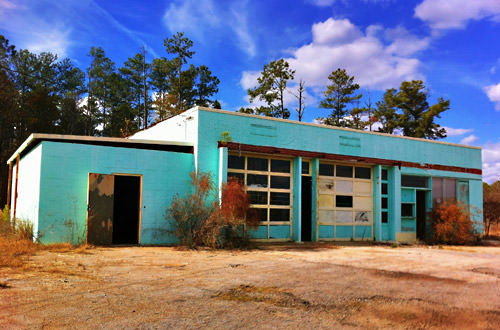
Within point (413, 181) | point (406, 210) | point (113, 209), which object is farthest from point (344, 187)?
point (113, 209)

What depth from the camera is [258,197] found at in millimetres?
14438

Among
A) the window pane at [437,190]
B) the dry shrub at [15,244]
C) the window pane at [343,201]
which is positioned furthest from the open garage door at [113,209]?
the window pane at [437,190]

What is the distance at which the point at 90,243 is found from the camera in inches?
469

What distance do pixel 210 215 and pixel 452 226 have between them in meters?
10.4

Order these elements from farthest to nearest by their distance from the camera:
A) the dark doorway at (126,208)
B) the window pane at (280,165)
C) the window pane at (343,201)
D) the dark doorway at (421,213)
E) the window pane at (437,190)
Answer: the window pane at (437,190) → the dark doorway at (421,213) → the window pane at (343,201) → the window pane at (280,165) → the dark doorway at (126,208)

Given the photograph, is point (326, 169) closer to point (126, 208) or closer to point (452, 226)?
point (452, 226)

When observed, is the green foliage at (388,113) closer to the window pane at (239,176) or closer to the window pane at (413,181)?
the window pane at (413,181)

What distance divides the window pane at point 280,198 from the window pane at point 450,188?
27.3 feet

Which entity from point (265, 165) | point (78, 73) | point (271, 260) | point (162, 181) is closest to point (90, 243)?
point (162, 181)

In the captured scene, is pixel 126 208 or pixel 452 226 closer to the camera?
pixel 126 208

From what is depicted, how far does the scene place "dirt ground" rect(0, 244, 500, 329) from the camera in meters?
4.84

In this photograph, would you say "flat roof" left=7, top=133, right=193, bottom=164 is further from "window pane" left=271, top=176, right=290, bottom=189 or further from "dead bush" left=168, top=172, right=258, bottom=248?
"window pane" left=271, top=176, right=290, bottom=189

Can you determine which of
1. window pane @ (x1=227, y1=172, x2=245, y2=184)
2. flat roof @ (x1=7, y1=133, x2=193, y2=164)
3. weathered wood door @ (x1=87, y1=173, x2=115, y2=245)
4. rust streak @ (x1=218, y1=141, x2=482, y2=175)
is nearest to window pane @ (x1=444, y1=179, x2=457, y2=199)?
rust streak @ (x1=218, y1=141, x2=482, y2=175)

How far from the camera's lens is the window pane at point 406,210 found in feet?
58.5
